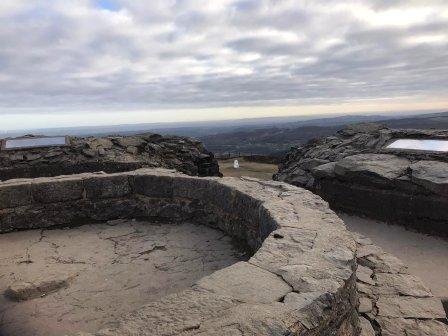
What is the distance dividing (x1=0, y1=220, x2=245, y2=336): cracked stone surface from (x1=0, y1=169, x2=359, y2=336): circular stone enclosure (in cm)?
27

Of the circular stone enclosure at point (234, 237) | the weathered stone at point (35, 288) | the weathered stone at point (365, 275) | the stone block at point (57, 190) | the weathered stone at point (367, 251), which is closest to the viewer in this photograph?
the circular stone enclosure at point (234, 237)

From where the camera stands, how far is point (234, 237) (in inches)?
217

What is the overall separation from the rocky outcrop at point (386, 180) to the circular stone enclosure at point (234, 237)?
2.95 m

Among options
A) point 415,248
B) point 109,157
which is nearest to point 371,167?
point 415,248

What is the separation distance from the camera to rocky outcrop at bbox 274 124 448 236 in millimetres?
7184

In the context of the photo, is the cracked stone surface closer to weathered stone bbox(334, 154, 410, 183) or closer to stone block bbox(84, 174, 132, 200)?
stone block bbox(84, 174, 132, 200)

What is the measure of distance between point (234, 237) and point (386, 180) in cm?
383

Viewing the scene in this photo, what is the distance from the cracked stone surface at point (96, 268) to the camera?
3.74 meters

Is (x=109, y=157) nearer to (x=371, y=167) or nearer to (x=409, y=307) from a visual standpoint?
(x=371, y=167)

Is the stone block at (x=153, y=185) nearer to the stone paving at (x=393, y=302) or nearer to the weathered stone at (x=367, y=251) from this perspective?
the weathered stone at (x=367, y=251)

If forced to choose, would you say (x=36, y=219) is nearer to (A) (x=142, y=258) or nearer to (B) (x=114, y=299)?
(A) (x=142, y=258)

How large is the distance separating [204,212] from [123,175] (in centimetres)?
152

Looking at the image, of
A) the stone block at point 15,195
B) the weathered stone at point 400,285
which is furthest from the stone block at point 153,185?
the weathered stone at point 400,285

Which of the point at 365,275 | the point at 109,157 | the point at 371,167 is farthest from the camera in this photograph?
the point at 109,157
